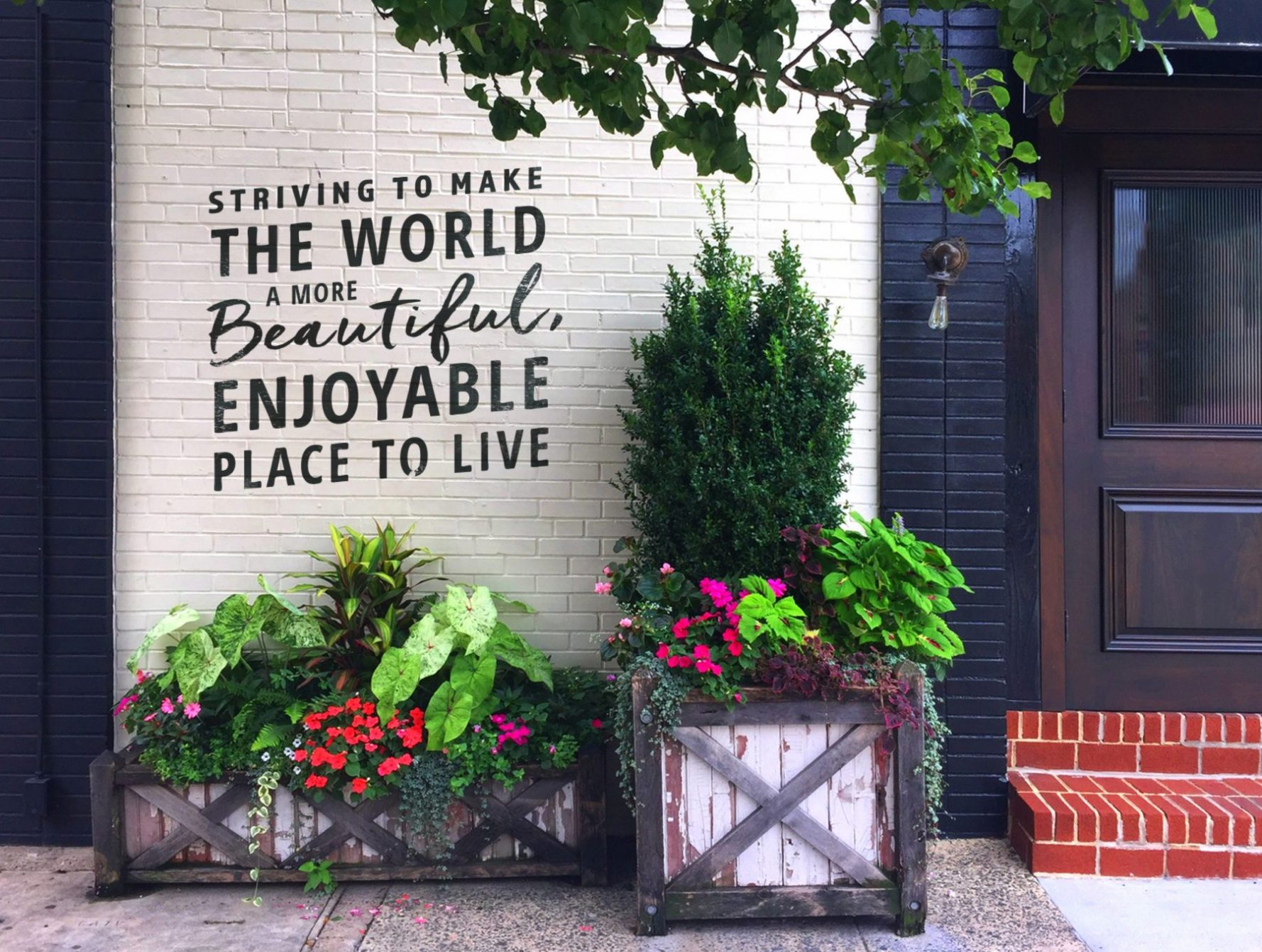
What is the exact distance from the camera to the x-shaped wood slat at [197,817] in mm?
3777

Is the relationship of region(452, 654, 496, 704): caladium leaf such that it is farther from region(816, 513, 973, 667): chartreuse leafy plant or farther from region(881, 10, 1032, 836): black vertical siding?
region(881, 10, 1032, 836): black vertical siding

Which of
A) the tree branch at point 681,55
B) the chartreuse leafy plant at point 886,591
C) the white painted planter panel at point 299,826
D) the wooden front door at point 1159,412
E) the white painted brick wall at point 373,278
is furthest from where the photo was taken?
the wooden front door at point 1159,412

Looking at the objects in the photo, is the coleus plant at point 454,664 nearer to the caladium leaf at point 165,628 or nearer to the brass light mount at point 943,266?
the caladium leaf at point 165,628

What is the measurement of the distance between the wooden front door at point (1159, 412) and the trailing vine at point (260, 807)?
327 cm

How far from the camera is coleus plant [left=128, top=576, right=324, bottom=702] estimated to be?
12.6ft

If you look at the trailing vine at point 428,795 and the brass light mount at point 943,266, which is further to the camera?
the brass light mount at point 943,266

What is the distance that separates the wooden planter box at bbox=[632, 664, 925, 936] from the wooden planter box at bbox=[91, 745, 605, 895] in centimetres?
40

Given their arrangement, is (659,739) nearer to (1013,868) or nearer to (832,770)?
(832,770)

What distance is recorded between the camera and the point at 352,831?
3795 millimetres

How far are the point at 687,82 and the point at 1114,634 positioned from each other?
10.0 feet

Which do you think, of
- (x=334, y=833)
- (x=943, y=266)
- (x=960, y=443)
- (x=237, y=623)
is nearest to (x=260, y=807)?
(x=334, y=833)

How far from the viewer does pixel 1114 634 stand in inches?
178

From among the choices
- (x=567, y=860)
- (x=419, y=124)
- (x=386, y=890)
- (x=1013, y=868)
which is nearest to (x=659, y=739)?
(x=567, y=860)

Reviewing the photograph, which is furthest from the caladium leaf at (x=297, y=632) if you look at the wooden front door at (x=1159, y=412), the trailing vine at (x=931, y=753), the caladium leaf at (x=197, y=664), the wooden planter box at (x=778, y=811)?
the wooden front door at (x=1159, y=412)
